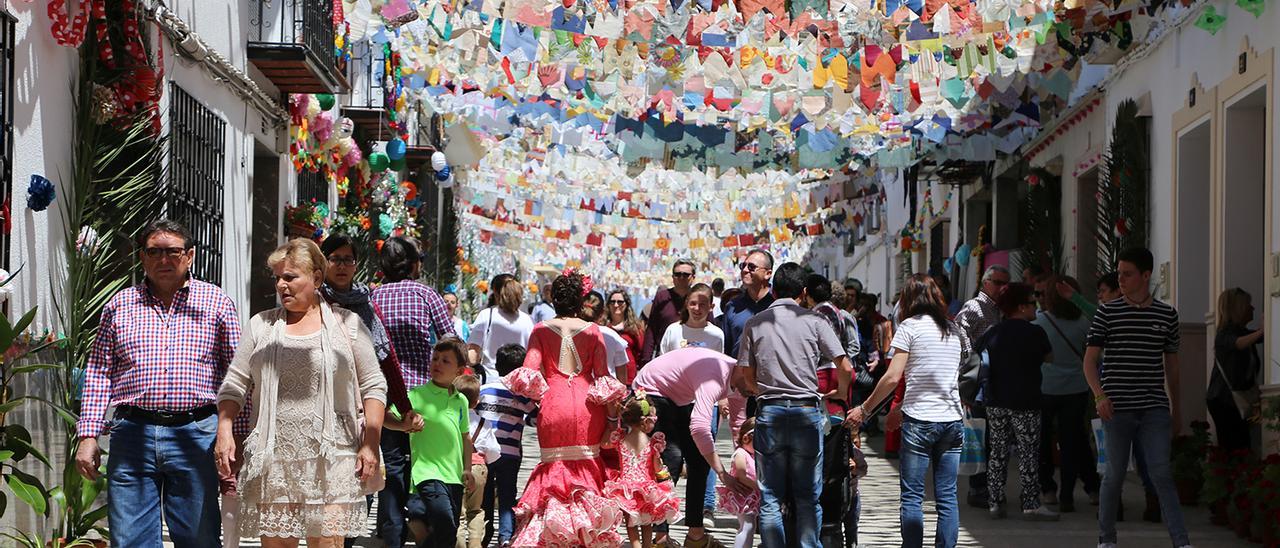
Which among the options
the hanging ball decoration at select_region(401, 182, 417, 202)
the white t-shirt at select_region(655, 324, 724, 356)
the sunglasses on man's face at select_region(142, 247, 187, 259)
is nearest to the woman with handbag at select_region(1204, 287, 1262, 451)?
the white t-shirt at select_region(655, 324, 724, 356)

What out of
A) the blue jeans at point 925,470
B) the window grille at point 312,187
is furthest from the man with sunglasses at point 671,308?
the window grille at point 312,187

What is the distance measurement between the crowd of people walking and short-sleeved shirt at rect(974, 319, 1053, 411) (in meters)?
0.02

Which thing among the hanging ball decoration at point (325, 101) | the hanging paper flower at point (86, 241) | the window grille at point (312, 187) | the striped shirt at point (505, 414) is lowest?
the striped shirt at point (505, 414)

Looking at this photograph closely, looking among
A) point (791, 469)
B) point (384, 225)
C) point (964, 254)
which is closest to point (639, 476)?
point (791, 469)

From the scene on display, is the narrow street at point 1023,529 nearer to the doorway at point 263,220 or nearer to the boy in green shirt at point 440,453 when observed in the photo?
the boy in green shirt at point 440,453

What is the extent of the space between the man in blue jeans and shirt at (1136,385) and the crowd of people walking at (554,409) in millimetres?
12

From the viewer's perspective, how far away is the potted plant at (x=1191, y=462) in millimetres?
12250

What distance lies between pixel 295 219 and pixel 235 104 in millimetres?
2051

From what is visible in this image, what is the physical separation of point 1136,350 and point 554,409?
10.7ft

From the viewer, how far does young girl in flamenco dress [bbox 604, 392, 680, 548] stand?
9.20m

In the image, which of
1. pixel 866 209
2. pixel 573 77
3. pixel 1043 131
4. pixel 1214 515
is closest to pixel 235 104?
pixel 573 77

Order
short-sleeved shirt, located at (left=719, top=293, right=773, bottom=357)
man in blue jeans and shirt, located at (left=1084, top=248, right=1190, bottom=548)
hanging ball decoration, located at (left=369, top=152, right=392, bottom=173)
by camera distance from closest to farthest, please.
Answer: man in blue jeans and shirt, located at (left=1084, top=248, right=1190, bottom=548) < short-sleeved shirt, located at (left=719, top=293, right=773, bottom=357) < hanging ball decoration, located at (left=369, top=152, right=392, bottom=173)

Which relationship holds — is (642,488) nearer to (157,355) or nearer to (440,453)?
(440,453)

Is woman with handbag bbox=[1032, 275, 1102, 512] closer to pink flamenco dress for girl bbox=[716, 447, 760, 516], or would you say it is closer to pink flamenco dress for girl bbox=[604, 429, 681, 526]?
pink flamenco dress for girl bbox=[716, 447, 760, 516]
